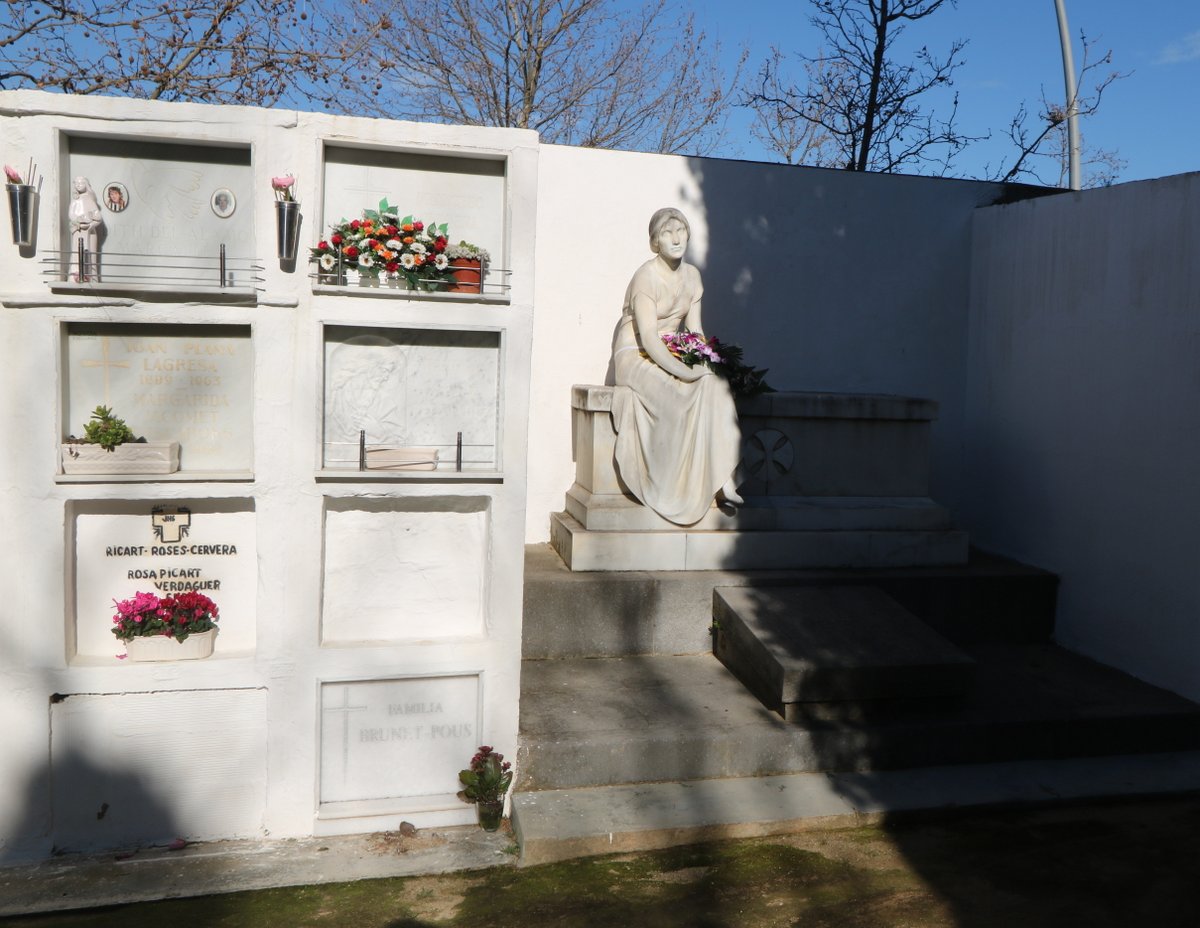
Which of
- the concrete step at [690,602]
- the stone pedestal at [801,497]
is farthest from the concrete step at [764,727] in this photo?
the stone pedestal at [801,497]

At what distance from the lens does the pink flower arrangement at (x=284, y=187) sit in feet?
11.9

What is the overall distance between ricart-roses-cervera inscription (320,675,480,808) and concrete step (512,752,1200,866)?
34 cm

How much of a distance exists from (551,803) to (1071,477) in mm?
3725

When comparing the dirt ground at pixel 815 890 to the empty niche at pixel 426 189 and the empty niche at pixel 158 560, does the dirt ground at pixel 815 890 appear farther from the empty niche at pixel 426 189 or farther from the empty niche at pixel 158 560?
the empty niche at pixel 426 189

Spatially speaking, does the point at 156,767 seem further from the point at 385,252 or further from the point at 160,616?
the point at 385,252

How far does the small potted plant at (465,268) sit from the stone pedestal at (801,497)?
6.60 feet

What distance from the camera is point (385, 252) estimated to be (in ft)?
12.3

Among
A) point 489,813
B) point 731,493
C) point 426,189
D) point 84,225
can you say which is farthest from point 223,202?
point 731,493

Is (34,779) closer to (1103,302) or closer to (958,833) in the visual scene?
(958,833)

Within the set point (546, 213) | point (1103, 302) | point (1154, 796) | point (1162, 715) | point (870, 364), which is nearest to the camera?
point (1154, 796)

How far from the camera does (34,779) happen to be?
3680 millimetres

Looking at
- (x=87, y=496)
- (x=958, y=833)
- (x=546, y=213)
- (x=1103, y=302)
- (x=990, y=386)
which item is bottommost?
(x=958, y=833)

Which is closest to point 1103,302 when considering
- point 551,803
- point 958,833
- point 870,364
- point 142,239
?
point 870,364

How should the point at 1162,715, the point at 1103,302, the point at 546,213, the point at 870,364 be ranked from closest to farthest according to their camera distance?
the point at 1162,715, the point at 1103,302, the point at 546,213, the point at 870,364
